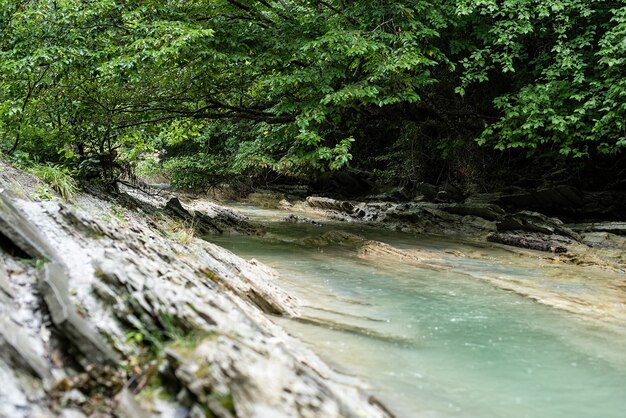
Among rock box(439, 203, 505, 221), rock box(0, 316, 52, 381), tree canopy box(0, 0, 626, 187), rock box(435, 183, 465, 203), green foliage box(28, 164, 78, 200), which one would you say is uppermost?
tree canopy box(0, 0, 626, 187)

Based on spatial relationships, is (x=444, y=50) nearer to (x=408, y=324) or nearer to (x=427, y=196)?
(x=427, y=196)

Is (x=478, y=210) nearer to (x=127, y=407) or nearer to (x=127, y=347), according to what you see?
(x=127, y=347)

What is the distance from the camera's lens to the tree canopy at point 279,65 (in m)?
10.5

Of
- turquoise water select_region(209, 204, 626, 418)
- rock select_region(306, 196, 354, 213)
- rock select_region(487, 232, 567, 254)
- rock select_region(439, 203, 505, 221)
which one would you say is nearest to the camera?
turquoise water select_region(209, 204, 626, 418)

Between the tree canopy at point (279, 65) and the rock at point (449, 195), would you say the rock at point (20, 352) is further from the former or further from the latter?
the rock at point (449, 195)

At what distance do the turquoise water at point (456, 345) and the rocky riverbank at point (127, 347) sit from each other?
1.70 ft

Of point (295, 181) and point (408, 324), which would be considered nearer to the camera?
point (408, 324)

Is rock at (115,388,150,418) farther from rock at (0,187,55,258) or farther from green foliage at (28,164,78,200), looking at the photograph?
green foliage at (28,164,78,200)

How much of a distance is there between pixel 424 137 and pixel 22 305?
60.4 ft

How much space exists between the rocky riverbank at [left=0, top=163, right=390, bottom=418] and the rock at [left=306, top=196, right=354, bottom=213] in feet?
52.7

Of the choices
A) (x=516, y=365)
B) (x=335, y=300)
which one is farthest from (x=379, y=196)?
(x=516, y=365)

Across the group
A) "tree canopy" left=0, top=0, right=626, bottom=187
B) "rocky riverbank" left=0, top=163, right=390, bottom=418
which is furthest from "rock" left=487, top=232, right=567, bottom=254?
"rocky riverbank" left=0, top=163, right=390, bottom=418

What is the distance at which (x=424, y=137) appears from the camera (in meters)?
20.5

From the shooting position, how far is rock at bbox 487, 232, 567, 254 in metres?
12.7
